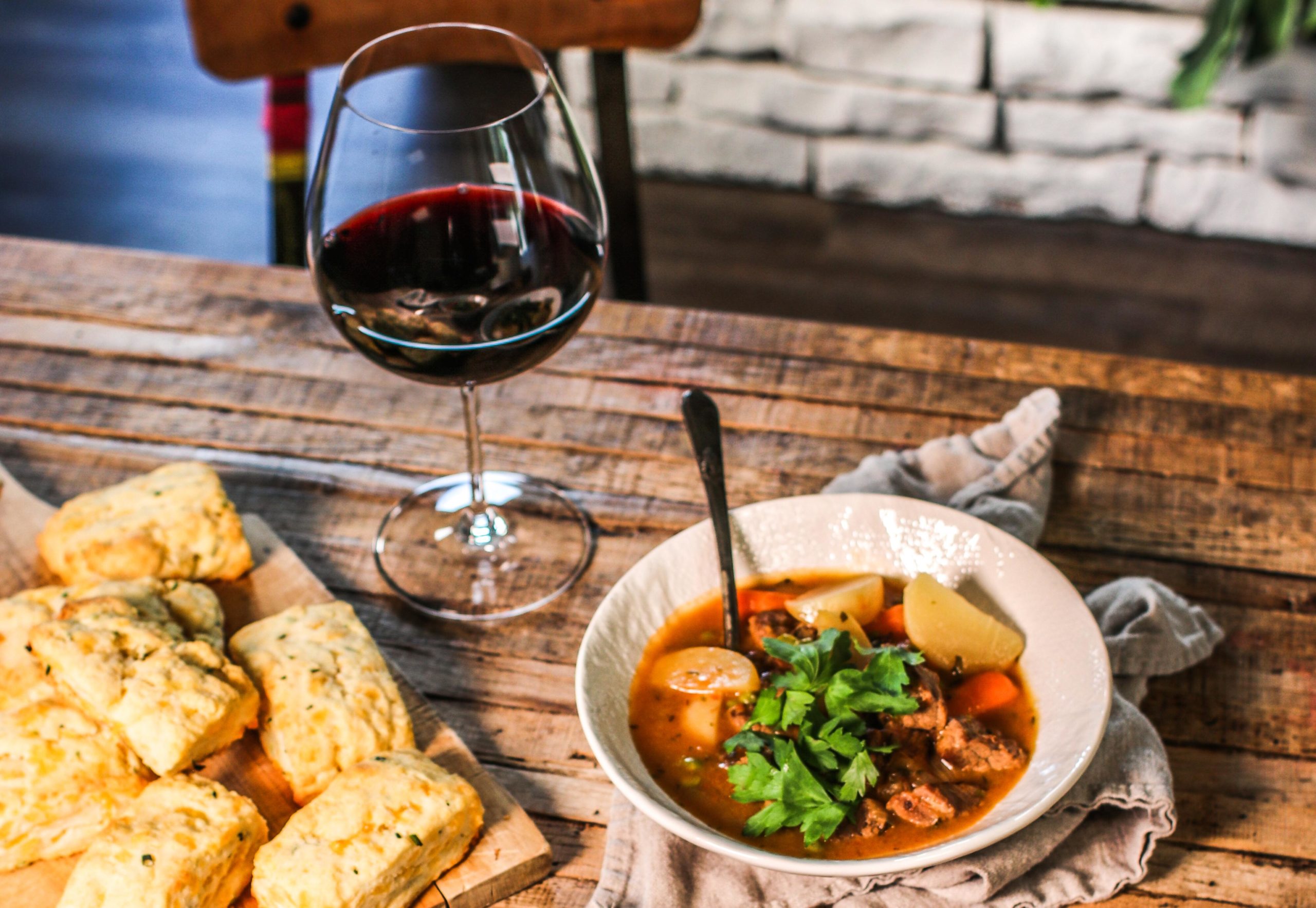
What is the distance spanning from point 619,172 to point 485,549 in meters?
1.14

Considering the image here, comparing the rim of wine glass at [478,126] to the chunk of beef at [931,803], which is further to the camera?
the rim of wine glass at [478,126]

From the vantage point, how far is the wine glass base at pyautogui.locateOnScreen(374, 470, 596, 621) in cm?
133

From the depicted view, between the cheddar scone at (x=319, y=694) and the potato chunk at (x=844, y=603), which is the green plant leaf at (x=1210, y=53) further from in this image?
the cheddar scone at (x=319, y=694)

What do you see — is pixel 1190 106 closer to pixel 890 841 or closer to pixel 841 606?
pixel 841 606

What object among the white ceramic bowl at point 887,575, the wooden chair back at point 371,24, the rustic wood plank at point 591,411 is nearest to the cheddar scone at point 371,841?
the white ceramic bowl at point 887,575

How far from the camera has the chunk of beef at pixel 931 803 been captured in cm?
100

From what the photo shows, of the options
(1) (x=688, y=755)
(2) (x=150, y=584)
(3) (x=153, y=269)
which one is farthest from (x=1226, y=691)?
(3) (x=153, y=269)

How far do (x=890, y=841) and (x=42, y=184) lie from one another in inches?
174

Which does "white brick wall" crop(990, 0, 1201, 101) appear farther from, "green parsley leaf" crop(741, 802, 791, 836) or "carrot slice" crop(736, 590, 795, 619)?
"green parsley leaf" crop(741, 802, 791, 836)

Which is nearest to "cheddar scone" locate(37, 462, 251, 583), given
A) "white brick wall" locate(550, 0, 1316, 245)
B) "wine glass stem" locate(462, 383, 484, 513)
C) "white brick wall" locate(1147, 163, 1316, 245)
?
"wine glass stem" locate(462, 383, 484, 513)

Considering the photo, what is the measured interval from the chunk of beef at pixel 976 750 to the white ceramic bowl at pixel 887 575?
0.06 feet

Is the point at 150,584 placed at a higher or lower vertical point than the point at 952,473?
higher

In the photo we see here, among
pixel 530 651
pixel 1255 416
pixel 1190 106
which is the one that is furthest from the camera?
pixel 1190 106

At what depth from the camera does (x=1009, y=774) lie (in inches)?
40.8
